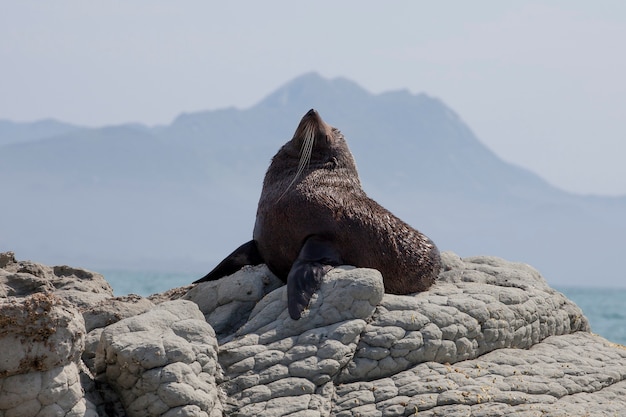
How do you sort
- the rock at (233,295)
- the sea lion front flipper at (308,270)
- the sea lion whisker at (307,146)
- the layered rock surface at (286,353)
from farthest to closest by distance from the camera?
the sea lion whisker at (307,146) < the rock at (233,295) < the sea lion front flipper at (308,270) < the layered rock surface at (286,353)

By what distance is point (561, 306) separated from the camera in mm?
9867

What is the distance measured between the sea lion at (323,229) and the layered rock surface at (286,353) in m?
0.23

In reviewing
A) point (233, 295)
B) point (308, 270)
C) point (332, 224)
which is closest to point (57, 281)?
point (233, 295)

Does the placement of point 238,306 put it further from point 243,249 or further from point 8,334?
point 8,334

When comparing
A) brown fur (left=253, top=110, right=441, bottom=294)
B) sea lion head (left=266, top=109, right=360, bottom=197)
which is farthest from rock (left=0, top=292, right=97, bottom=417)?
sea lion head (left=266, top=109, right=360, bottom=197)

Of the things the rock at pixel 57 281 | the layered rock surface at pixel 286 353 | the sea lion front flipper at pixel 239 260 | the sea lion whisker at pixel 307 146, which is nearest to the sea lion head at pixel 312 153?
the sea lion whisker at pixel 307 146

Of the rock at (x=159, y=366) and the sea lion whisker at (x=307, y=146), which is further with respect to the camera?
the sea lion whisker at (x=307, y=146)

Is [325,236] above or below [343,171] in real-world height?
below

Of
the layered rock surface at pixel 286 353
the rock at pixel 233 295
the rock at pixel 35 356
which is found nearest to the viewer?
the rock at pixel 35 356

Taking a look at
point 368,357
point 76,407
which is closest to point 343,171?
point 368,357

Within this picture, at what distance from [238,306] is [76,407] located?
2401 millimetres

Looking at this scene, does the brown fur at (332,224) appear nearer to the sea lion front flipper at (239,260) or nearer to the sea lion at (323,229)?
the sea lion at (323,229)

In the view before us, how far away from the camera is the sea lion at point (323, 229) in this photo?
8.62 m

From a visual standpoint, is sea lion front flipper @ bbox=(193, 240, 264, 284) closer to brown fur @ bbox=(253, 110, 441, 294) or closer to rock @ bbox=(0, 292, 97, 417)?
brown fur @ bbox=(253, 110, 441, 294)
